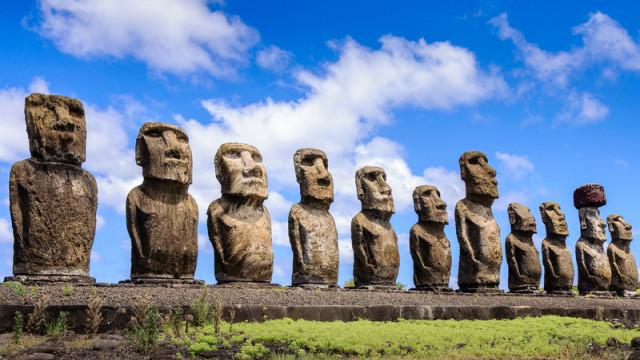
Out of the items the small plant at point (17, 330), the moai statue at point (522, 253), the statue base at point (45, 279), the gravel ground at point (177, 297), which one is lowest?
the small plant at point (17, 330)

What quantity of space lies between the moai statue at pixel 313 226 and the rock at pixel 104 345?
23.9 ft

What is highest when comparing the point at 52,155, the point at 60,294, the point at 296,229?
the point at 52,155

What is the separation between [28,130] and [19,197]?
119 cm

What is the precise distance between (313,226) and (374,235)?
5.88 feet

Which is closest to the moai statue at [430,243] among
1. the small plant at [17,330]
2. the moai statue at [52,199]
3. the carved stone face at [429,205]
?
the carved stone face at [429,205]

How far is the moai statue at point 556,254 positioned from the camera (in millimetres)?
20117

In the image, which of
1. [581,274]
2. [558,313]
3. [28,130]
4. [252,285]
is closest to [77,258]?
[28,130]

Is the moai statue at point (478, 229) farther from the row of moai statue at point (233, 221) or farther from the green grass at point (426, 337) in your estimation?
the green grass at point (426, 337)

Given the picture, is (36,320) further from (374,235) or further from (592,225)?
(592,225)

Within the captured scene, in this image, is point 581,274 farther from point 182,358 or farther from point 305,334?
point 182,358

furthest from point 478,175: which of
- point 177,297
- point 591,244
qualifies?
point 177,297

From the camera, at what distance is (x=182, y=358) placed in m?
6.76

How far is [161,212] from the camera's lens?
11.8 m

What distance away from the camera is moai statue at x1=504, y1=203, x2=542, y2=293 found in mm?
18953
